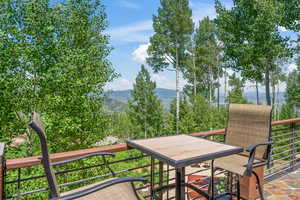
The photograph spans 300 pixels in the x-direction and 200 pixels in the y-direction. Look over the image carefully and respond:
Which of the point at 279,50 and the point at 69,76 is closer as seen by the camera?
the point at 69,76

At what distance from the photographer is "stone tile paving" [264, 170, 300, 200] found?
9.04 ft

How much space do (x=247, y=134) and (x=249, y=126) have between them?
0.09 metres

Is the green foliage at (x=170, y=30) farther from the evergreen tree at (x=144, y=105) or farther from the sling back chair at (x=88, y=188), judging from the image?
the sling back chair at (x=88, y=188)

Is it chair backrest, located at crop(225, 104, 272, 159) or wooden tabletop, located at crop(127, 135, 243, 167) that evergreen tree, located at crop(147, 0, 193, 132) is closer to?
chair backrest, located at crop(225, 104, 272, 159)

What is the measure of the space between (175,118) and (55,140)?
11149mm

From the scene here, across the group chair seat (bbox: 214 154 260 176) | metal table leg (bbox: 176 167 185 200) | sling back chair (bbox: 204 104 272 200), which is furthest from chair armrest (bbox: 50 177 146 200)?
sling back chair (bbox: 204 104 272 200)

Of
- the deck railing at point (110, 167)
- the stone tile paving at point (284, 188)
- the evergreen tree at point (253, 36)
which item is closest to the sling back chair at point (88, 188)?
the deck railing at point (110, 167)

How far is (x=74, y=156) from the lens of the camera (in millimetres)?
1677

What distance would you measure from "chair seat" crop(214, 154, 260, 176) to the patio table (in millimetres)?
384

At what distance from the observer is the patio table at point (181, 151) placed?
1388 millimetres

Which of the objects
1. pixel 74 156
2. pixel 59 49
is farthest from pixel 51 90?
pixel 74 156

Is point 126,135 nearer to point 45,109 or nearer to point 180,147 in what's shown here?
point 45,109

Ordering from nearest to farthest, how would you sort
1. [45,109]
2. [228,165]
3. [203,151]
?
[203,151]
[228,165]
[45,109]

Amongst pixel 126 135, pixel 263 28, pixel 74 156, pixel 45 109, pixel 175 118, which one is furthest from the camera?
pixel 126 135
